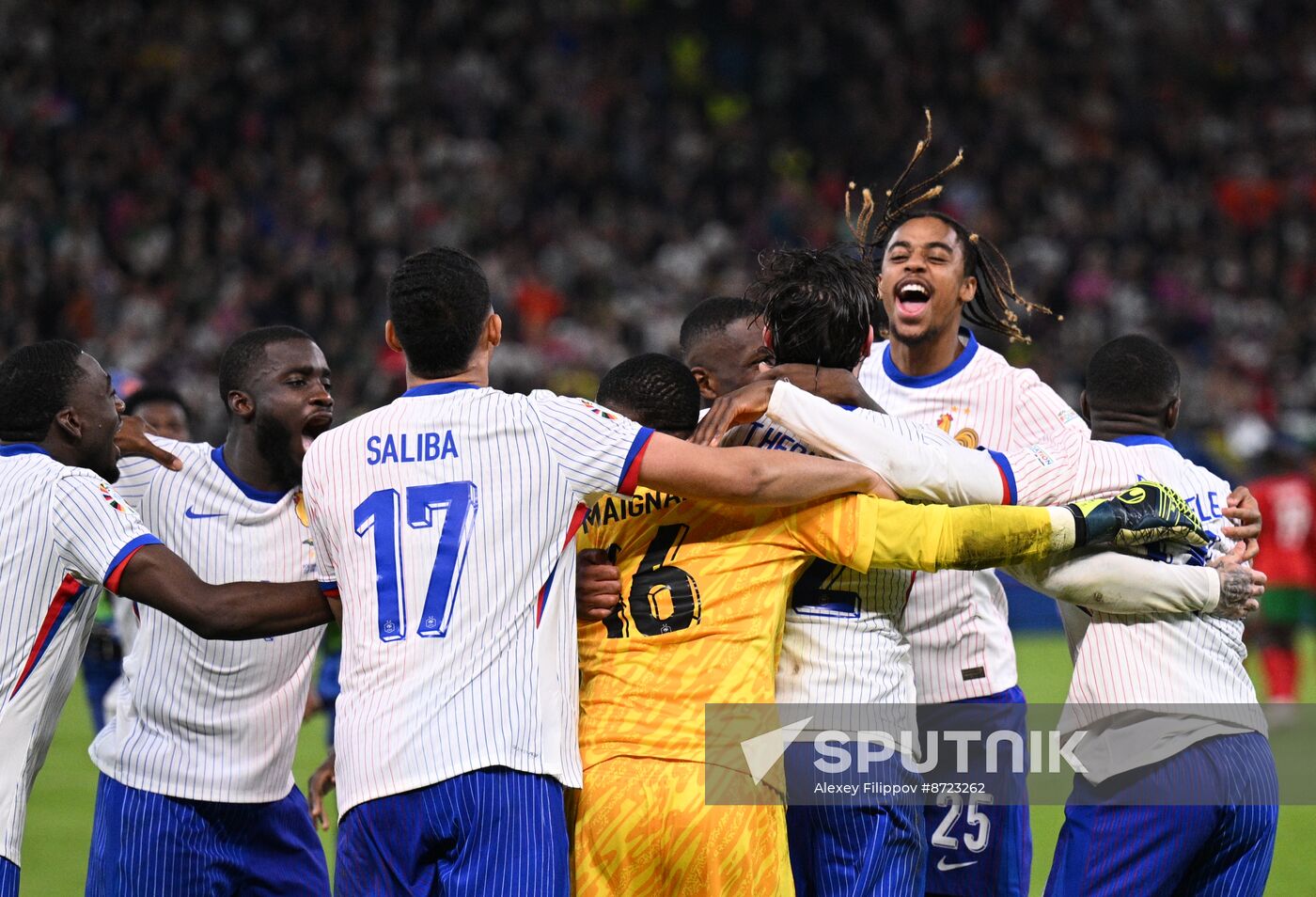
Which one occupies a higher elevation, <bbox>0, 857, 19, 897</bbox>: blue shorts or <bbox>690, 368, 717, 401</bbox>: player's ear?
<bbox>690, 368, 717, 401</bbox>: player's ear

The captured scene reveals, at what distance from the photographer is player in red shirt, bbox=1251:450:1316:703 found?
12008mm

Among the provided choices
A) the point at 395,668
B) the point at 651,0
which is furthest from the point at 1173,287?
the point at 395,668

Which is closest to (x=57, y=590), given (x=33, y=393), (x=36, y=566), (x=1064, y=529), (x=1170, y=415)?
(x=36, y=566)

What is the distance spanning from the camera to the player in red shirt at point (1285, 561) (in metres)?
12.0

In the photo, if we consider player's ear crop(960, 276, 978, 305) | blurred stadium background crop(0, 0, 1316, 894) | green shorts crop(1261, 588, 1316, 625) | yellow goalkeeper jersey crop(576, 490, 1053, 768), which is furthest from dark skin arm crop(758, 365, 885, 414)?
blurred stadium background crop(0, 0, 1316, 894)

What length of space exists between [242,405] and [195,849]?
1.37 meters

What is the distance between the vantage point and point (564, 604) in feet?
12.3

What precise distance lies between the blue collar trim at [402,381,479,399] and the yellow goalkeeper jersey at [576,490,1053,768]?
0.55 metres

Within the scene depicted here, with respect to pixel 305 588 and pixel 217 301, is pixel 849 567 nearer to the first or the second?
pixel 305 588

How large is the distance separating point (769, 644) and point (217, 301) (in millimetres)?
14628

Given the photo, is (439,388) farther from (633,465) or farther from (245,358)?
(245,358)

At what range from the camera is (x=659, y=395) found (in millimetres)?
4074

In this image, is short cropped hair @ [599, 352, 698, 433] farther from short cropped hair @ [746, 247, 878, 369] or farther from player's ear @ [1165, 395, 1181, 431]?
player's ear @ [1165, 395, 1181, 431]

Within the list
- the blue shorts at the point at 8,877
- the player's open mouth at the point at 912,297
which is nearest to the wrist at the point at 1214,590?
the player's open mouth at the point at 912,297
